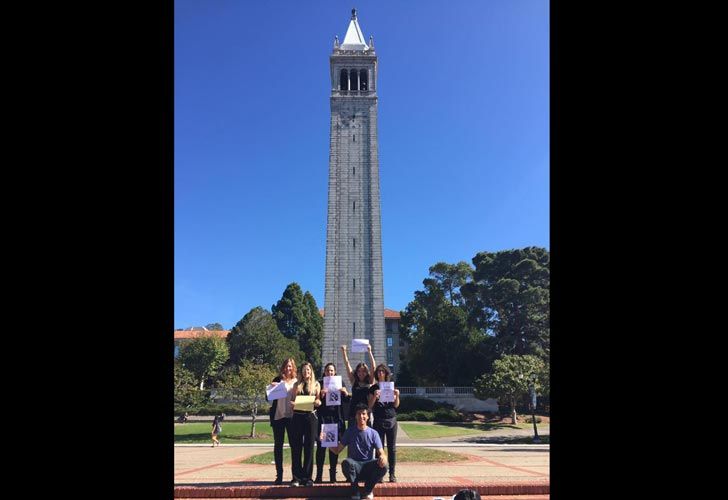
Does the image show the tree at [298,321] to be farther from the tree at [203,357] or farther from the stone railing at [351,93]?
the stone railing at [351,93]

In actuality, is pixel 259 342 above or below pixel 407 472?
below

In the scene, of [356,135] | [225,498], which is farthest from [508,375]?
[225,498]

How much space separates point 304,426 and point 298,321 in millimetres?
68617

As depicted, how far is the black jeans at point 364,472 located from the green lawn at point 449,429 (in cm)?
2300

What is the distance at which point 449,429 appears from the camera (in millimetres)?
36719

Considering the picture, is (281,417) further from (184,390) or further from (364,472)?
(184,390)

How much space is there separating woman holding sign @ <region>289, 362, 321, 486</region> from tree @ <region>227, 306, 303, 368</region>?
187ft

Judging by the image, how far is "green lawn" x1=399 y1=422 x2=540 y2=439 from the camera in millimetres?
33016

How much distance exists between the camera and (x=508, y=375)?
38.3 m

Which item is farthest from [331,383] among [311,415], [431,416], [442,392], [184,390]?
[442,392]

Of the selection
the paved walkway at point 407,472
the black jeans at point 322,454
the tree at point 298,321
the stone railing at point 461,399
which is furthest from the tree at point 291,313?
the black jeans at point 322,454

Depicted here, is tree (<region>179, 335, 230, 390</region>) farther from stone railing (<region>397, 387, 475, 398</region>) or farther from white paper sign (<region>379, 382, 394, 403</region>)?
white paper sign (<region>379, 382, 394, 403</region>)
